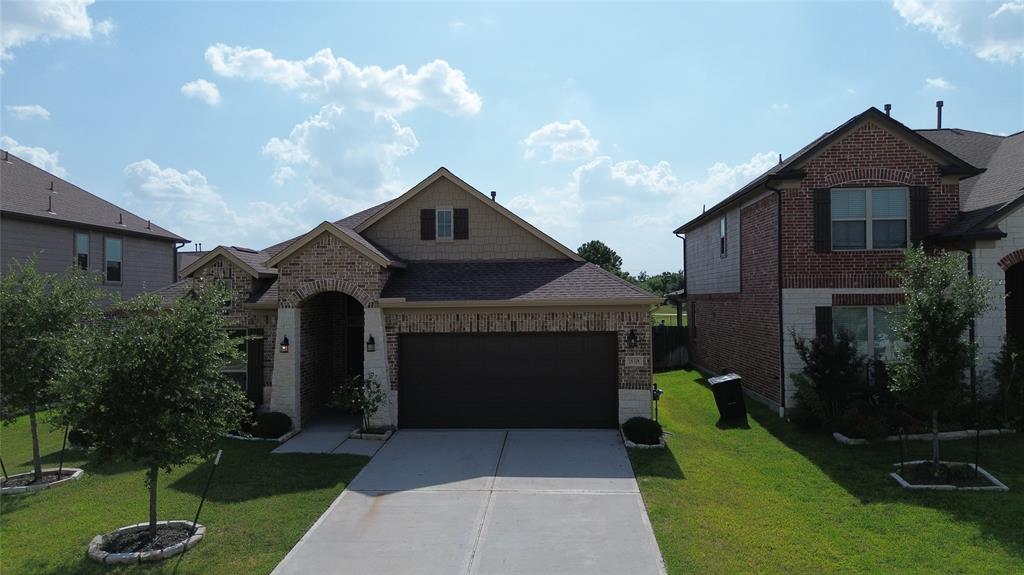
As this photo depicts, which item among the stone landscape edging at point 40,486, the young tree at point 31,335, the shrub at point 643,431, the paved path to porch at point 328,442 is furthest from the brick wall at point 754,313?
the stone landscape edging at point 40,486

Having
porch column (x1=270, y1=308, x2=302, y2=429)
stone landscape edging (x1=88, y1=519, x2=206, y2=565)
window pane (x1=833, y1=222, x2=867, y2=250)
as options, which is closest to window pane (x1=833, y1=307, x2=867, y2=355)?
window pane (x1=833, y1=222, x2=867, y2=250)

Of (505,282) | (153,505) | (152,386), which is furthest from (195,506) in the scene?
(505,282)

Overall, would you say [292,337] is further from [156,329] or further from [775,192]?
[775,192]

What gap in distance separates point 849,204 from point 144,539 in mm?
15600

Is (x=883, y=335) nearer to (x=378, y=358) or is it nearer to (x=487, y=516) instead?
(x=487, y=516)

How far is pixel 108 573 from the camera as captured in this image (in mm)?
7125

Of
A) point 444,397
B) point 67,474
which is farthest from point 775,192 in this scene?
point 67,474

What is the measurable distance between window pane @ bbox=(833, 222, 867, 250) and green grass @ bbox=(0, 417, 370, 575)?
39.7 ft

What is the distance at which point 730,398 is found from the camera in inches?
567

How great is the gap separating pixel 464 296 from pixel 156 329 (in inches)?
274

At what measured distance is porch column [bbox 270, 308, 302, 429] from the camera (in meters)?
14.0

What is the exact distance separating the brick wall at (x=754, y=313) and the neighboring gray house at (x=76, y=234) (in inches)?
715

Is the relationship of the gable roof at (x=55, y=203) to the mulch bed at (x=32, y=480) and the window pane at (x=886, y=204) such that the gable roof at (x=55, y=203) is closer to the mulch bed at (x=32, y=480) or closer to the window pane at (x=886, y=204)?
the mulch bed at (x=32, y=480)

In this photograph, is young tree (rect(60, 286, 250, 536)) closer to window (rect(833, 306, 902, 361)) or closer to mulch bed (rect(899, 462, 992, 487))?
mulch bed (rect(899, 462, 992, 487))
